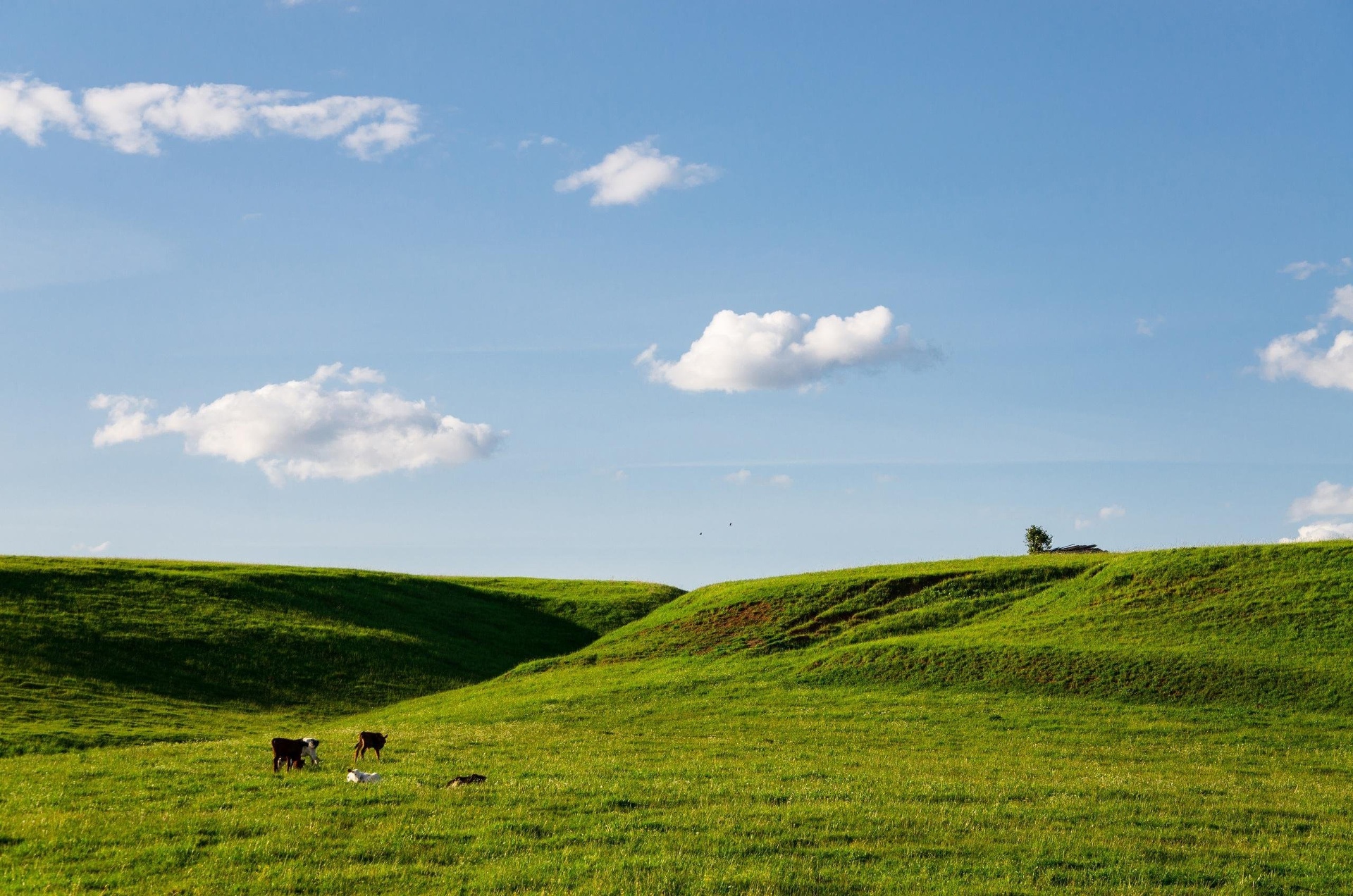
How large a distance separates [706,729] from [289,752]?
19144mm

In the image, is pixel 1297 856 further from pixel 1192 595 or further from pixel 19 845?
pixel 1192 595

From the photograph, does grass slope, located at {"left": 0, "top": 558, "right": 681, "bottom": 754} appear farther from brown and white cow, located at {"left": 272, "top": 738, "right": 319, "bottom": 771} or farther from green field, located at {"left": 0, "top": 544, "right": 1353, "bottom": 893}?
brown and white cow, located at {"left": 272, "top": 738, "right": 319, "bottom": 771}

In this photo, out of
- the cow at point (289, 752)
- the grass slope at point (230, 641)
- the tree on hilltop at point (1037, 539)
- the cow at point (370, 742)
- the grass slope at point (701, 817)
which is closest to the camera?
the grass slope at point (701, 817)

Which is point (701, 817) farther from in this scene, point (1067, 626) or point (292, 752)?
point (1067, 626)

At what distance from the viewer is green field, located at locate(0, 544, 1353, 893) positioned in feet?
52.5

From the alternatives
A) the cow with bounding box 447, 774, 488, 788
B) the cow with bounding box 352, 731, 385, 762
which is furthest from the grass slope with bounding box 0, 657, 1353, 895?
the cow with bounding box 352, 731, 385, 762

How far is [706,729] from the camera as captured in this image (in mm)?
39375

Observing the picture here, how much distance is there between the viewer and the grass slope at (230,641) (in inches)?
1881

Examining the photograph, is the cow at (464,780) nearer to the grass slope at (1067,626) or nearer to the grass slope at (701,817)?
the grass slope at (701,817)

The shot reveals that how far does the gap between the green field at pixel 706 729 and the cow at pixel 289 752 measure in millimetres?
965

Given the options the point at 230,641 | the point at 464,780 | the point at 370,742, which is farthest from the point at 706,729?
the point at 230,641

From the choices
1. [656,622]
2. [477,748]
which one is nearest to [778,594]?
[656,622]

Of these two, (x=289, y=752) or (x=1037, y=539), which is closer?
(x=289, y=752)

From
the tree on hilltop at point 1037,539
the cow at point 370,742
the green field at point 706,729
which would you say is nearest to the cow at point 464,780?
the green field at point 706,729
